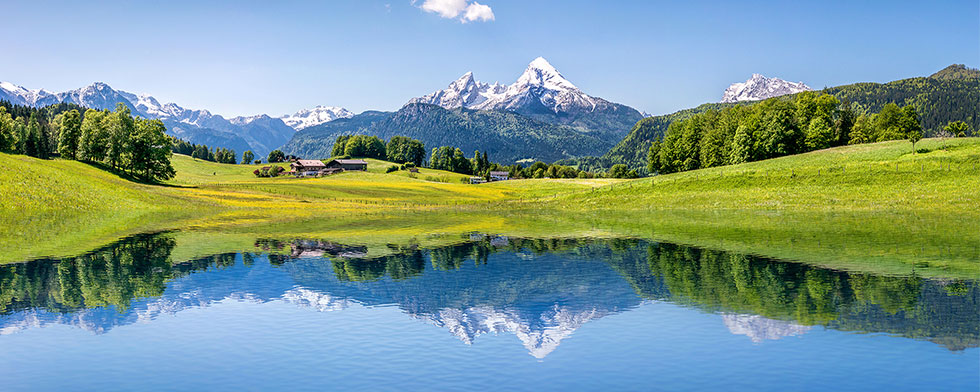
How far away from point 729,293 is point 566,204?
77067 millimetres

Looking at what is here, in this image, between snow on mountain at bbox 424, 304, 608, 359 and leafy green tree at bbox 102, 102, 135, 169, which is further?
leafy green tree at bbox 102, 102, 135, 169

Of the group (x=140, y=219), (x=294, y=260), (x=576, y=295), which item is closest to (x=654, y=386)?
(x=576, y=295)

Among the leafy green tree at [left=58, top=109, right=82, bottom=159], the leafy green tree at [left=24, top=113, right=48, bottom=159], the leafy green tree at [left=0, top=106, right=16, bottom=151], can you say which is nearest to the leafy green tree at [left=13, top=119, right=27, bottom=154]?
the leafy green tree at [left=24, top=113, right=48, bottom=159]

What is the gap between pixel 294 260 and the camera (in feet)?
132

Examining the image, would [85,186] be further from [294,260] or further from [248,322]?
[248,322]

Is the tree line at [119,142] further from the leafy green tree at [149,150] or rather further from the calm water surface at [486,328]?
the calm water surface at [486,328]

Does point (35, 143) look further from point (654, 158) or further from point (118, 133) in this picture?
point (654, 158)

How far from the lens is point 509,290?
29.5 meters

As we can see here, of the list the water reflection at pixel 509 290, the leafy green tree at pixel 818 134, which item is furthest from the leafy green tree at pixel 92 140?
the leafy green tree at pixel 818 134

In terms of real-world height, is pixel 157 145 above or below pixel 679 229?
above

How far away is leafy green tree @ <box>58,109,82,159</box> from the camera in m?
136

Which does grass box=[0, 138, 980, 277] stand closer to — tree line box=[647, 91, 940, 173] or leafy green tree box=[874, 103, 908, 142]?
tree line box=[647, 91, 940, 173]

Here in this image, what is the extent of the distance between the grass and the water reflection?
17.8ft

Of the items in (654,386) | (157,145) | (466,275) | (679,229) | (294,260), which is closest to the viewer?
(654,386)
